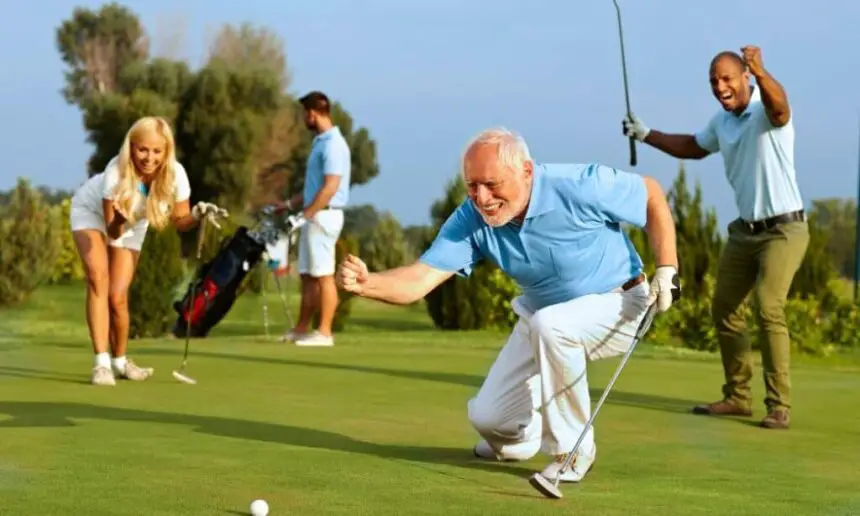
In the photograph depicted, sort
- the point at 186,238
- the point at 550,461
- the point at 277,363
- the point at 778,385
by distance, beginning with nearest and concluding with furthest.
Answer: the point at 550,461 < the point at 778,385 < the point at 277,363 < the point at 186,238

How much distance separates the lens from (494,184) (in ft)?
17.9

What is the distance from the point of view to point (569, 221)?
5750mm

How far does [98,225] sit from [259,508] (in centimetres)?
510

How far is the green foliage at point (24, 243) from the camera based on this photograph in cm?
2341

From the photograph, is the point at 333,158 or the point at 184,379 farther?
the point at 333,158

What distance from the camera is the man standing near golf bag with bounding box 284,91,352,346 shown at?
43.3ft

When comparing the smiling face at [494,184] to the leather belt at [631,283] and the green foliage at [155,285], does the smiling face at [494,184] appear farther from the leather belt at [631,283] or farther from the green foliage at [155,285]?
the green foliage at [155,285]

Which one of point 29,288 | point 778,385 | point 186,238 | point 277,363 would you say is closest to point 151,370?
point 277,363

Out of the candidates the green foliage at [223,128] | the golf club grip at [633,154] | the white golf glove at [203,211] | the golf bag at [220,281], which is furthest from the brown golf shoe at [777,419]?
the green foliage at [223,128]

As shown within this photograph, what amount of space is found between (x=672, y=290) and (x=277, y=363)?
5829mm

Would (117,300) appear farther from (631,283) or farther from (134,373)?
(631,283)

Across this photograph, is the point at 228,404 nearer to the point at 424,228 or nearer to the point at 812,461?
the point at 812,461

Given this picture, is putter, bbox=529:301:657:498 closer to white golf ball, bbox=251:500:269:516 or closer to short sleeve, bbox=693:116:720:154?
white golf ball, bbox=251:500:269:516

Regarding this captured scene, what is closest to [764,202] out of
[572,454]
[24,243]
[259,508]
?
[572,454]
